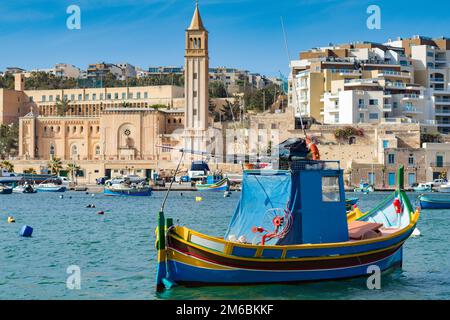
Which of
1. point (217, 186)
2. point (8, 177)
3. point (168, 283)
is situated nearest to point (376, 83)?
point (217, 186)

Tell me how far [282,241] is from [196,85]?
7815 cm

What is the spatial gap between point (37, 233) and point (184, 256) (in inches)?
790

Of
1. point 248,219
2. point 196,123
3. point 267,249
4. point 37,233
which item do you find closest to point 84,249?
point 37,233

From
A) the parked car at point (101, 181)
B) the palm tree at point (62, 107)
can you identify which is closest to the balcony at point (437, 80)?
the parked car at point (101, 181)

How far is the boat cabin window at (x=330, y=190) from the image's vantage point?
2258 centimetres

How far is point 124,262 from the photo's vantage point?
27.7m

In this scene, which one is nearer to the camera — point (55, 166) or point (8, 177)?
point (8, 177)

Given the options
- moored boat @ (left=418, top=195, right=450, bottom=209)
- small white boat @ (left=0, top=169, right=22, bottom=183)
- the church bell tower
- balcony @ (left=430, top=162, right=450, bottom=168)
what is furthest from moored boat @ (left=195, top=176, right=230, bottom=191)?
moored boat @ (left=418, top=195, right=450, bottom=209)

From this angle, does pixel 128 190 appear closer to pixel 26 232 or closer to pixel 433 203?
pixel 433 203

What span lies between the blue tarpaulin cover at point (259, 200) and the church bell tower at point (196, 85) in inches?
2958

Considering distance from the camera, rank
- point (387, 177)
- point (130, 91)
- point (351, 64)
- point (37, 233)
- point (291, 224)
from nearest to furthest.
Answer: point (291, 224) < point (37, 233) < point (387, 177) < point (351, 64) < point (130, 91)

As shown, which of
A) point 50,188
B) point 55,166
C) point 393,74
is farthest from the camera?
point 55,166

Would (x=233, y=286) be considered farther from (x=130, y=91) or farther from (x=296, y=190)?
(x=130, y=91)

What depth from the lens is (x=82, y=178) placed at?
333 feet
